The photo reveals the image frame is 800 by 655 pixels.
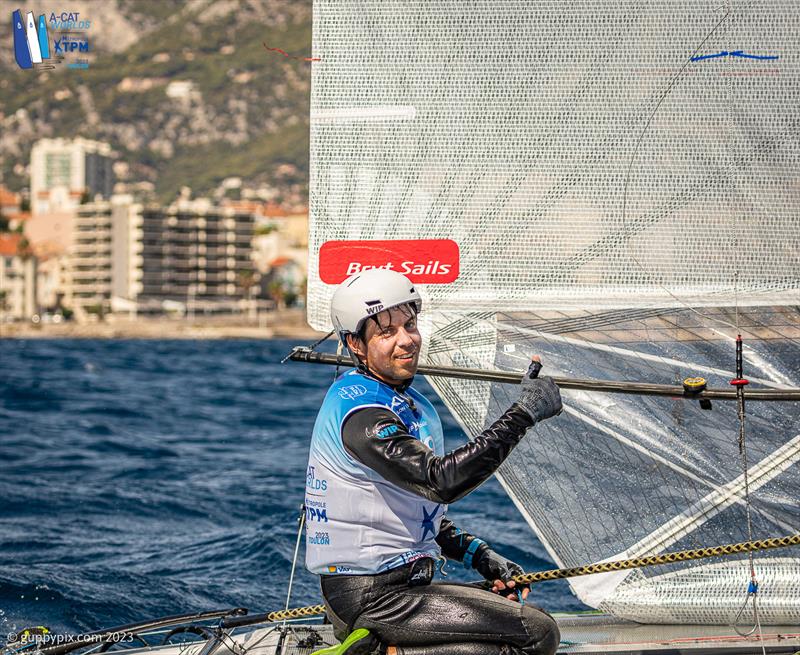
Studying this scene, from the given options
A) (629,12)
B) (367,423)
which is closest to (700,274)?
(629,12)

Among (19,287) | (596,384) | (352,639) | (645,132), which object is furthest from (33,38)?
(19,287)

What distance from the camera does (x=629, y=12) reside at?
457 cm

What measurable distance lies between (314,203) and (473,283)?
0.71 metres

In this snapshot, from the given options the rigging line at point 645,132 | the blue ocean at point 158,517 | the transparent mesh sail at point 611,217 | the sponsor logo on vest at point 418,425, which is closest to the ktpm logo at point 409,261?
the transparent mesh sail at point 611,217

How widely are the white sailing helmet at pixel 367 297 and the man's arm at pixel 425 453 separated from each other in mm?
273

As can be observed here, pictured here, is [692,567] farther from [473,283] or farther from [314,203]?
[314,203]

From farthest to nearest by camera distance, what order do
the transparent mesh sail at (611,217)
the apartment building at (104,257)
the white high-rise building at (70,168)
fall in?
the white high-rise building at (70,168) < the apartment building at (104,257) < the transparent mesh sail at (611,217)

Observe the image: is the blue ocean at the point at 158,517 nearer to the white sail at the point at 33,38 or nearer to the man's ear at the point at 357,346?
the man's ear at the point at 357,346

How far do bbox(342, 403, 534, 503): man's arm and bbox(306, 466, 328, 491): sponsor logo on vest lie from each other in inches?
6.6

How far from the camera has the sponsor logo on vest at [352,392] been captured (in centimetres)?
330

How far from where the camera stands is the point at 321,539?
3373 millimetres

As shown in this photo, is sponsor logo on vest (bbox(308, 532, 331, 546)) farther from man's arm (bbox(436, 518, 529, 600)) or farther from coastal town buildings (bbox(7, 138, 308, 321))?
coastal town buildings (bbox(7, 138, 308, 321))

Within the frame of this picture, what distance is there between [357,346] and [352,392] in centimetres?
16

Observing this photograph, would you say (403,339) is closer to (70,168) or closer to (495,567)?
(495,567)
